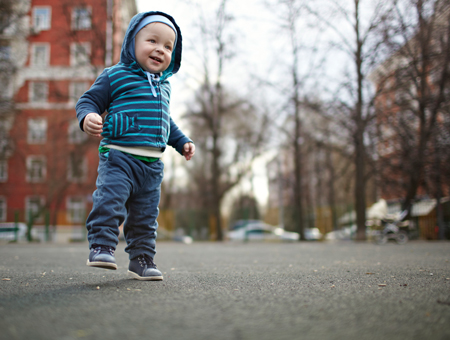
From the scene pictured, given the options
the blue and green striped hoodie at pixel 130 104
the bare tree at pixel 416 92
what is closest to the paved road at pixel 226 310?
the blue and green striped hoodie at pixel 130 104

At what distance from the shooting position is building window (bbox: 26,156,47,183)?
28.9 m

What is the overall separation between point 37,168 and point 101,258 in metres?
31.3

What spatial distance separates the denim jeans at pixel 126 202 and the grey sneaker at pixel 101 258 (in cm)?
3

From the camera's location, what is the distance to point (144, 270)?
2.94 m

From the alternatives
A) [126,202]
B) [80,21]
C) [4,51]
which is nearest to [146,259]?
[126,202]

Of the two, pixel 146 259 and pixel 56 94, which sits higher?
pixel 56 94

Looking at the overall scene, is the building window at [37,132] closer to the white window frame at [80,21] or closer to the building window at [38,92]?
the building window at [38,92]

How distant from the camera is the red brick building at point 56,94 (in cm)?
1714

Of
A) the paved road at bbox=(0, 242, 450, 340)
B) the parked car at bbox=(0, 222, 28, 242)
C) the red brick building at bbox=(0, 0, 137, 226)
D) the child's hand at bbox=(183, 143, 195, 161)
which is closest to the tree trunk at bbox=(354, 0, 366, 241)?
the red brick building at bbox=(0, 0, 137, 226)

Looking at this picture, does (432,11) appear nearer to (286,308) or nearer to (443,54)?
(443,54)

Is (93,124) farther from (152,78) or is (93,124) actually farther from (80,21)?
(80,21)

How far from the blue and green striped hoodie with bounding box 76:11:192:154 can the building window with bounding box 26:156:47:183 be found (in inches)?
1099

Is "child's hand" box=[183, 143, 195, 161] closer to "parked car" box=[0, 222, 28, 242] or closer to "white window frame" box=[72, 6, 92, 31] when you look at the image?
"white window frame" box=[72, 6, 92, 31]

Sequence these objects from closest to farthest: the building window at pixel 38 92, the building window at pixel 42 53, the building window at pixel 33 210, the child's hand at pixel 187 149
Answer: the child's hand at pixel 187 149
the building window at pixel 38 92
the building window at pixel 33 210
the building window at pixel 42 53
